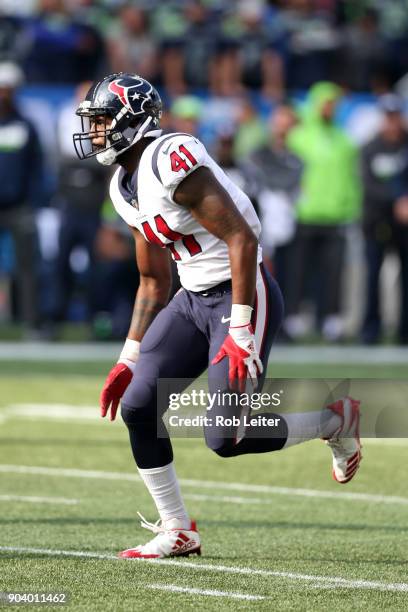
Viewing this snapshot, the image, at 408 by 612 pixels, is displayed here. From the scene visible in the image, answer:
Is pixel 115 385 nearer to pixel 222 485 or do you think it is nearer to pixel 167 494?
pixel 167 494

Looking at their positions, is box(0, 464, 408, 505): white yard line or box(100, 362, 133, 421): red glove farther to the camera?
box(0, 464, 408, 505): white yard line

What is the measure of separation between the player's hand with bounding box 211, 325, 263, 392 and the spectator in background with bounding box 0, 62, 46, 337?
352 inches

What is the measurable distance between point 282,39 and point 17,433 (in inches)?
346

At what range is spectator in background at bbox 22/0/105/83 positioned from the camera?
15.5 metres

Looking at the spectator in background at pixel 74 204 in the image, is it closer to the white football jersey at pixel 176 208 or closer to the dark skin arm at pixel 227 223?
the white football jersey at pixel 176 208

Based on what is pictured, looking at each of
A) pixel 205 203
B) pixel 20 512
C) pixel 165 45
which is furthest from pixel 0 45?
pixel 205 203

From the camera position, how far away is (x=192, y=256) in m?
5.53

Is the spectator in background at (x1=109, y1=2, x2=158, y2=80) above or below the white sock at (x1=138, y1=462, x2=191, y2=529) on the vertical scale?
above

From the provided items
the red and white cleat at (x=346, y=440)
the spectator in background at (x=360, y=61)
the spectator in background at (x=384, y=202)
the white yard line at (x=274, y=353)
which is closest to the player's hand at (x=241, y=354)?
the red and white cleat at (x=346, y=440)

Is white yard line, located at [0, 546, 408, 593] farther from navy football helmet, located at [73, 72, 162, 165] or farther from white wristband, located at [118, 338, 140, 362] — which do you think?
navy football helmet, located at [73, 72, 162, 165]

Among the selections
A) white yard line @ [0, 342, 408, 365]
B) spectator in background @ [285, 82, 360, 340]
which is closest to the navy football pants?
white yard line @ [0, 342, 408, 365]

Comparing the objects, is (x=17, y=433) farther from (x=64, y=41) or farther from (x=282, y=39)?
(x=282, y=39)

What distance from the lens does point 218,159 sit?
1273 cm

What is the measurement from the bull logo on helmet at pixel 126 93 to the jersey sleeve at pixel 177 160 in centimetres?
31
